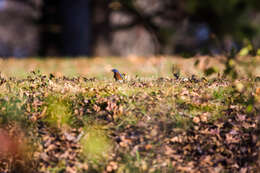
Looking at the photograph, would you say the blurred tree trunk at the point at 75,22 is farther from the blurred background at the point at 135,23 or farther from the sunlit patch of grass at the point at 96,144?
the sunlit patch of grass at the point at 96,144

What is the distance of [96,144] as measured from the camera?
3311 millimetres

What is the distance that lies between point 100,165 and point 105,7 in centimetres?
1084

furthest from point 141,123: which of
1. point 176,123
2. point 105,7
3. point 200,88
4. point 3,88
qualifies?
point 105,7

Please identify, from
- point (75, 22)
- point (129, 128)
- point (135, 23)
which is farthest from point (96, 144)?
point (135, 23)

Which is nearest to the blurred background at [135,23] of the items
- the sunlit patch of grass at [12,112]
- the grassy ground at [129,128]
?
the grassy ground at [129,128]

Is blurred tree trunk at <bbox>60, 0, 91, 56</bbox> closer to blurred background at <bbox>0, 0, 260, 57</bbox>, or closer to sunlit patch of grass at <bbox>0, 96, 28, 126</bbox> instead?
blurred background at <bbox>0, 0, 260, 57</bbox>

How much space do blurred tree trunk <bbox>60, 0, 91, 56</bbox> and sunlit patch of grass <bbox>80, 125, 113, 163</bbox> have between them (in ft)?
34.5

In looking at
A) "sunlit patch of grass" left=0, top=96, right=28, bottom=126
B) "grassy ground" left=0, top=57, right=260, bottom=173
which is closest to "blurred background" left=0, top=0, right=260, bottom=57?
"grassy ground" left=0, top=57, right=260, bottom=173

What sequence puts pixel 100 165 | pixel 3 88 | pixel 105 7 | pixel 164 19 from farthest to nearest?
pixel 164 19 < pixel 105 7 < pixel 3 88 < pixel 100 165

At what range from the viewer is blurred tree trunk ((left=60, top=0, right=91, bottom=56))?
532 inches

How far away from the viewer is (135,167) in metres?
3.31

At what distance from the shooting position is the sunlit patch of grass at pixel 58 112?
334cm

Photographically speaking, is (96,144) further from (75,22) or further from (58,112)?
(75,22)

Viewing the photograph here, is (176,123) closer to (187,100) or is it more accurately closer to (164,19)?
(187,100)
